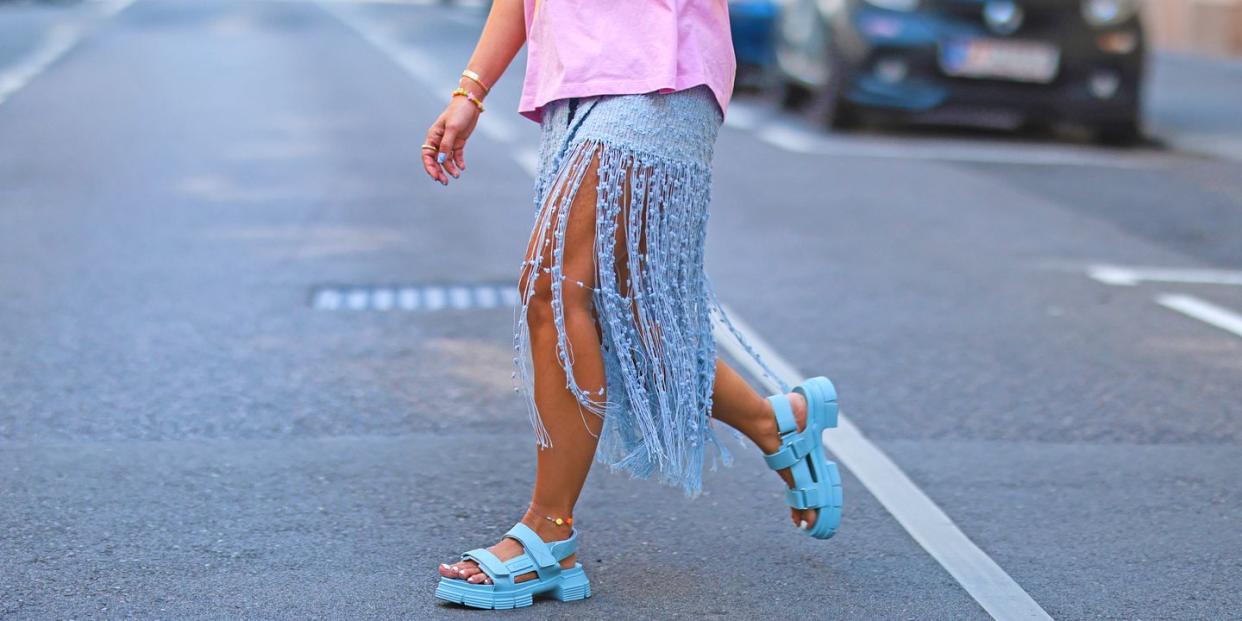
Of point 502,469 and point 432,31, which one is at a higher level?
point 502,469

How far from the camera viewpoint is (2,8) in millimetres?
32500

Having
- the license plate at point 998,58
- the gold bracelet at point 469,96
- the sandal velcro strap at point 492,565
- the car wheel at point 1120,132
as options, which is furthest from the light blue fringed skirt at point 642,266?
the car wheel at point 1120,132

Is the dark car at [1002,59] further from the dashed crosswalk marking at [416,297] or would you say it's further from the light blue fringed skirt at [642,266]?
the light blue fringed skirt at [642,266]

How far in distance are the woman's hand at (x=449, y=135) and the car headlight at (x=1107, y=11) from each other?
952 centimetres

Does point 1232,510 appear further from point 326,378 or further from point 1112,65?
point 1112,65

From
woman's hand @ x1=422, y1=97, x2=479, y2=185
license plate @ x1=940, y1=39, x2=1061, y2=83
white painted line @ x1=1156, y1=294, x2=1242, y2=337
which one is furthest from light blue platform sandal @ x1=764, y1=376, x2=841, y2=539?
license plate @ x1=940, y1=39, x2=1061, y2=83

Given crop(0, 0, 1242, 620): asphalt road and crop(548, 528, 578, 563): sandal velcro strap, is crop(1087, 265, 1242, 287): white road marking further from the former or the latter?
crop(548, 528, 578, 563): sandal velcro strap

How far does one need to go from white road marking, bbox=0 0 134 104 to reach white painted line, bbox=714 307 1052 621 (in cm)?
1017

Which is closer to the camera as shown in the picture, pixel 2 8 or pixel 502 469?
pixel 502 469

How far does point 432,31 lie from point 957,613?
945 inches

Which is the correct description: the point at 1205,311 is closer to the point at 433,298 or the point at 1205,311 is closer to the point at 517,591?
the point at 433,298

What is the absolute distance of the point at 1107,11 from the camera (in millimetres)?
12070

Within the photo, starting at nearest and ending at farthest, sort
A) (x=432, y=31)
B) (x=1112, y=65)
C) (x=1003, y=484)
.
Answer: (x=1003, y=484) → (x=1112, y=65) → (x=432, y=31)

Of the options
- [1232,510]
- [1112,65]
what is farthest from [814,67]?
[1232,510]
